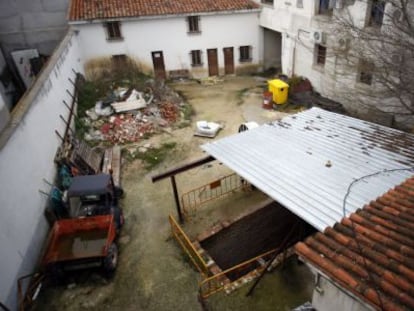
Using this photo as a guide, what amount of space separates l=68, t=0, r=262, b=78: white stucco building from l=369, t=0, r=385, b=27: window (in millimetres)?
10011

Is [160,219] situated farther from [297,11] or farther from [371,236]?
[297,11]

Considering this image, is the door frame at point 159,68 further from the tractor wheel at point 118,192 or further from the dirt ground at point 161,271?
the tractor wheel at point 118,192

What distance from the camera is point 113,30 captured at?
2241 cm

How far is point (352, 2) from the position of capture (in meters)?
15.5

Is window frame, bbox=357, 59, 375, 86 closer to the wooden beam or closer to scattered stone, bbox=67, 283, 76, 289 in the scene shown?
the wooden beam

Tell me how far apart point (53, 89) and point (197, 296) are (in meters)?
10.8

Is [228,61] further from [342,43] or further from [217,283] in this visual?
[217,283]

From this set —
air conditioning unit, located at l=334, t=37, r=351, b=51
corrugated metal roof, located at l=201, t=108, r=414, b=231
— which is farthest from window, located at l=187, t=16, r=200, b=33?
corrugated metal roof, located at l=201, t=108, r=414, b=231

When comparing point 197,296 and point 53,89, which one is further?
point 53,89

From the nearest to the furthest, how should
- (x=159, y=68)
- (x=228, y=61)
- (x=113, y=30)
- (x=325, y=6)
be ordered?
(x=325, y=6) < (x=113, y=30) < (x=159, y=68) < (x=228, y=61)

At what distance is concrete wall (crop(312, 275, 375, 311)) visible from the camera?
421cm

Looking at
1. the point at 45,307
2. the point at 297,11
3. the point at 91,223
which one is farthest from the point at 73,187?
the point at 297,11

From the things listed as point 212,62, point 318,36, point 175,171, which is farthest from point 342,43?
point 175,171

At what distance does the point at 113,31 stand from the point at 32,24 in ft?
17.0
